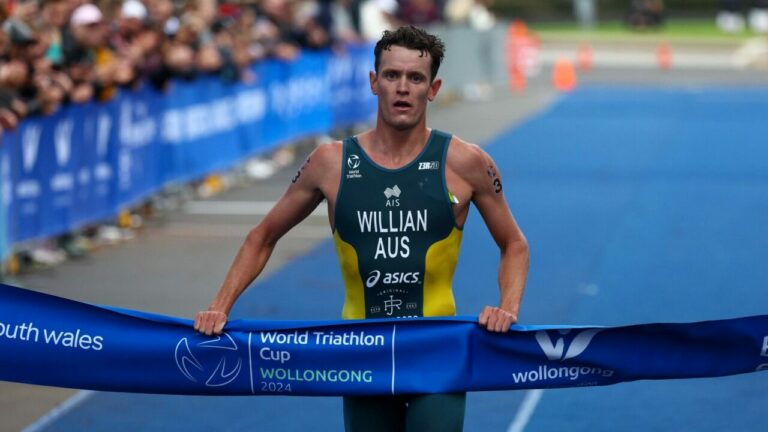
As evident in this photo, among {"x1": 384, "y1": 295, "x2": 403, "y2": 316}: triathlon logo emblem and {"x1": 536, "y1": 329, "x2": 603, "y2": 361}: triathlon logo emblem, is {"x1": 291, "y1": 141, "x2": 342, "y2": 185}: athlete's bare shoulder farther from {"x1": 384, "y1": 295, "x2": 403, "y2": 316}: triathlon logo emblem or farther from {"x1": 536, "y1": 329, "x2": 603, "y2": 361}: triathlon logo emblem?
{"x1": 536, "y1": 329, "x2": 603, "y2": 361}: triathlon logo emblem

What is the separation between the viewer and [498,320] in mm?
5871

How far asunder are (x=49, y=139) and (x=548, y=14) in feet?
205

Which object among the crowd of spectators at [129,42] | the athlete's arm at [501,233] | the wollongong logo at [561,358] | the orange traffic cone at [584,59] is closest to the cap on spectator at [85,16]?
the crowd of spectators at [129,42]

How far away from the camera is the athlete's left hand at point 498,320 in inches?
231

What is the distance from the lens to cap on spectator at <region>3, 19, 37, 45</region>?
13.6 m

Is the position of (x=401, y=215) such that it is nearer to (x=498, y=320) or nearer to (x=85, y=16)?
(x=498, y=320)

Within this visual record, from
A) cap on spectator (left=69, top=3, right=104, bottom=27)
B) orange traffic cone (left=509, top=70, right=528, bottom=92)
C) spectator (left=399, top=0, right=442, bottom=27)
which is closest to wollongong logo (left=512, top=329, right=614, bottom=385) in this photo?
cap on spectator (left=69, top=3, right=104, bottom=27)

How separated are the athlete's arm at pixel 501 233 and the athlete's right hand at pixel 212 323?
39.8 inches

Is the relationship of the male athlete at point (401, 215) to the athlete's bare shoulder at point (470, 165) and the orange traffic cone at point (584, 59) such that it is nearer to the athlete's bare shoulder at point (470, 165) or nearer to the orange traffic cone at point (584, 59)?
the athlete's bare shoulder at point (470, 165)

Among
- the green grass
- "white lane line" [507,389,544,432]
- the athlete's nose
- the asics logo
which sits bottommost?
"white lane line" [507,389,544,432]

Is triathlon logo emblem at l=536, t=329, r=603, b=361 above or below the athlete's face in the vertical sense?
below

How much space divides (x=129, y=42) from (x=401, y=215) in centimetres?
1224

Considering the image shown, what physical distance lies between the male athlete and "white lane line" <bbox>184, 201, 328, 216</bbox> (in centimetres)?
1258

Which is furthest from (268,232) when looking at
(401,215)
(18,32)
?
(18,32)
